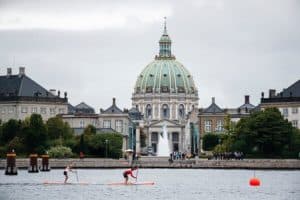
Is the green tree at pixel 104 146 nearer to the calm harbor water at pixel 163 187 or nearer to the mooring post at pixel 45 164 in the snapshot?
the mooring post at pixel 45 164

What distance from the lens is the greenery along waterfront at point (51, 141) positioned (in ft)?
541

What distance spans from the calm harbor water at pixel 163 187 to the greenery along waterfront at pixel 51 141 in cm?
2715

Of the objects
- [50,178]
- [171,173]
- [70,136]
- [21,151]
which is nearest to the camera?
[50,178]

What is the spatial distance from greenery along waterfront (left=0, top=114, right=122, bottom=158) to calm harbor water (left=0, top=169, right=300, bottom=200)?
27.1 metres

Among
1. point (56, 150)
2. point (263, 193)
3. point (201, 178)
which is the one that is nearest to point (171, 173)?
point (201, 178)

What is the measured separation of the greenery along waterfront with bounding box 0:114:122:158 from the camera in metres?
165

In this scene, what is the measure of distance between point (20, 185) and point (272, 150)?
5820cm

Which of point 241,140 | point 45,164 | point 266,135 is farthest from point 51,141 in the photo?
point 45,164

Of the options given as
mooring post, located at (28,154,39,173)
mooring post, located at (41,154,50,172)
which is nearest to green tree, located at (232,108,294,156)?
mooring post, located at (41,154,50,172)

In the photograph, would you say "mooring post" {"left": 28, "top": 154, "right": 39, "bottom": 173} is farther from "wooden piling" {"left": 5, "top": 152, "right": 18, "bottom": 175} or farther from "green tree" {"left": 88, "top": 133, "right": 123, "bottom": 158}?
"green tree" {"left": 88, "top": 133, "right": 123, "bottom": 158}

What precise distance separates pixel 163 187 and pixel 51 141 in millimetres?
63590

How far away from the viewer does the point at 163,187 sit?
11025cm

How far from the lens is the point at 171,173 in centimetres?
14050

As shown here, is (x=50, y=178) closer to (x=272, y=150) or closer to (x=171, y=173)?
(x=171, y=173)
